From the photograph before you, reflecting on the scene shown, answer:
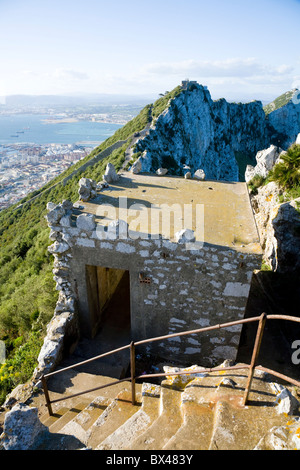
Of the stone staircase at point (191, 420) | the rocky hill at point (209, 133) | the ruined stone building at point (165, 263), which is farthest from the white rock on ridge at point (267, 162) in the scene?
the rocky hill at point (209, 133)

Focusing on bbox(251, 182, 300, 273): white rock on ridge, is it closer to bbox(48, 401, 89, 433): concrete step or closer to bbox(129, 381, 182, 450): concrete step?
bbox(129, 381, 182, 450): concrete step

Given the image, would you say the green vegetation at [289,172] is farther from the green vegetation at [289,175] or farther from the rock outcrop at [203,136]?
the rock outcrop at [203,136]

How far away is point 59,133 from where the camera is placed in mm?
140375

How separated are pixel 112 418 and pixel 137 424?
59cm

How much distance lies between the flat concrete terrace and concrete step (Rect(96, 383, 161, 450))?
2811 millimetres

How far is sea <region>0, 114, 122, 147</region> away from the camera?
391 ft

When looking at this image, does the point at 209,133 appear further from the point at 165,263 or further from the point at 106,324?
the point at 165,263

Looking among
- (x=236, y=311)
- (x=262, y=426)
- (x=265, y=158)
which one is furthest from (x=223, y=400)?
(x=265, y=158)

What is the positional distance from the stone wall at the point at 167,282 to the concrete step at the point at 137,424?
2.08 metres

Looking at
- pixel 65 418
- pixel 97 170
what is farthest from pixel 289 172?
pixel 97 170

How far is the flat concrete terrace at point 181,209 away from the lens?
6031 mm

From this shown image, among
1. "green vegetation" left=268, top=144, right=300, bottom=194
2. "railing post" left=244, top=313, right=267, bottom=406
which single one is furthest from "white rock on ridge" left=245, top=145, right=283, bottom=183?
"railing post" left=244, top=313, right=267, bottom=406

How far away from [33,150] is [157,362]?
10680 centimetres

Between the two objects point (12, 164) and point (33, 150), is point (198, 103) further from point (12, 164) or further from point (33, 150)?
point (33, 150)
